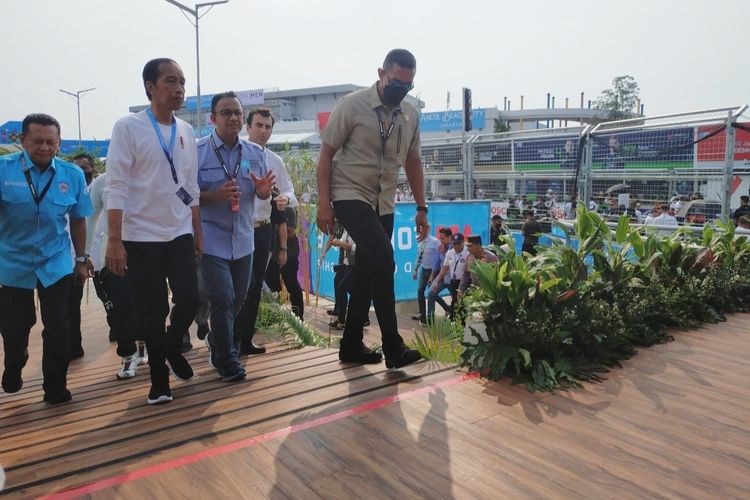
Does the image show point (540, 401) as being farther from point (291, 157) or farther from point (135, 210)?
point (291, 157)

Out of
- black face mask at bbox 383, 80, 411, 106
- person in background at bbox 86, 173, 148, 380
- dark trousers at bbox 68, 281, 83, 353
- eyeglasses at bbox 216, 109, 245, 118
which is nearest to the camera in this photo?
black face mask at bbox 383, 80, 411, 106

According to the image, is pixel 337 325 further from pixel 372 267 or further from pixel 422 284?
pixel 372 267

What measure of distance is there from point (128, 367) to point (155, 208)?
162 cm

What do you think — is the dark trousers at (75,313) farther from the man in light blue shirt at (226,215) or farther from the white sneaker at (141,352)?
the man in light blue shirt at (226,215)

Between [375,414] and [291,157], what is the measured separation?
8434 millimetres

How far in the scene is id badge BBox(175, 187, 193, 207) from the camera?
122 inches

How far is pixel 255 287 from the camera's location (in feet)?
13.9

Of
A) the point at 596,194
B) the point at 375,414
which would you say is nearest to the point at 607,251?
the point at 375,414

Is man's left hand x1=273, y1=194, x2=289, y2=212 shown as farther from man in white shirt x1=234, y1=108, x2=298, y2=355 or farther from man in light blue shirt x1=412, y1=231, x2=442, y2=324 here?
man in light blue shirt x1=412, y1=231, x2=442, y2=324

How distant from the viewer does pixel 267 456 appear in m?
2.26

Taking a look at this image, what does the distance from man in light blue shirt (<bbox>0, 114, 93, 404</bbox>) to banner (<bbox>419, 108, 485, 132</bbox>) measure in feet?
148

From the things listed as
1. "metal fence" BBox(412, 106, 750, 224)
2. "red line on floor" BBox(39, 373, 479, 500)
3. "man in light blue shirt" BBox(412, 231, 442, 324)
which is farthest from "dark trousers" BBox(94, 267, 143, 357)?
"metal fence" BBox(412, 106, 750, 224)

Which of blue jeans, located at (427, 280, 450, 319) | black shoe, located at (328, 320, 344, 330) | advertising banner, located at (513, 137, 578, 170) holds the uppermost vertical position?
advertising banner, located at (513, 137, 578, 170)

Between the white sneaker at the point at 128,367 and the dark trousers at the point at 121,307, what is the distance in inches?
4.3
